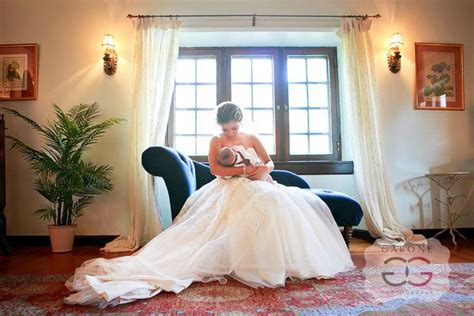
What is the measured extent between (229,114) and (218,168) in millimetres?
418

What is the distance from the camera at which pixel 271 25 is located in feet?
11.6

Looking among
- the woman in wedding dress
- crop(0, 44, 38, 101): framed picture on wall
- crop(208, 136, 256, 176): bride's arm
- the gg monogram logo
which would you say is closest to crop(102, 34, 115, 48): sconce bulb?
crop(0, 44, 38, 101): framed picture on wall

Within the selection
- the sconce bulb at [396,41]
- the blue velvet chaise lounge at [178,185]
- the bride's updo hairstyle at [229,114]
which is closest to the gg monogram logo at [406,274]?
the blue velvet chaise lounge at [178,185]

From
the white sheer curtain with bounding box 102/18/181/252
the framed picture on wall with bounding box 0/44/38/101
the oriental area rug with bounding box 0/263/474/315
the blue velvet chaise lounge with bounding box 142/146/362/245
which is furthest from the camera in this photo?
the framed picture on wall with bounding box 0/44/38/101

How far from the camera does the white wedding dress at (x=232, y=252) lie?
1.66 metres

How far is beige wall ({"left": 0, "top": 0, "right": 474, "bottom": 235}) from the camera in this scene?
3.41 metres

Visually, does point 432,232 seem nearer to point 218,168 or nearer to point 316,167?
point 316,167

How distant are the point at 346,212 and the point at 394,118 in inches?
62.7

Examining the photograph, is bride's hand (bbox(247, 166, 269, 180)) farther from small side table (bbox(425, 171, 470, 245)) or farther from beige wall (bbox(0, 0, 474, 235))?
small side table (bbox(425, 171, 470, 245))

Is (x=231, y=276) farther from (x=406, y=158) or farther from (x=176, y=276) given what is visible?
(x=406, y=158)

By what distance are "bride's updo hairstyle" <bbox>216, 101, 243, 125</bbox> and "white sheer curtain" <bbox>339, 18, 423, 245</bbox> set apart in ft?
4.71

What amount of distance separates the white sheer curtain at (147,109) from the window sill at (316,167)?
133cm

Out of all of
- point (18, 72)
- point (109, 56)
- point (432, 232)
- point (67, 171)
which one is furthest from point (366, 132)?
point (18, 72)

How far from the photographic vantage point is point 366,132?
332cm
